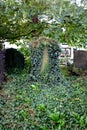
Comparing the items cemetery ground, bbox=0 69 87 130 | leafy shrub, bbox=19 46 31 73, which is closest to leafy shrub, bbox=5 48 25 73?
leafy shrub, bbox=19 46 31 73

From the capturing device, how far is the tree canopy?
413cm

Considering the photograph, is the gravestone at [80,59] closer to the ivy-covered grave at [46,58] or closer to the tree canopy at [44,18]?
the tree canopy at [44,18]

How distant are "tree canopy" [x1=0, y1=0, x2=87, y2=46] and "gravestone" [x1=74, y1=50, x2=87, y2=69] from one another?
1.65 m

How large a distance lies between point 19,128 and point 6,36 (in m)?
5.94

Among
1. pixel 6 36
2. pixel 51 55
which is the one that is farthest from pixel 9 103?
pixel 6 36

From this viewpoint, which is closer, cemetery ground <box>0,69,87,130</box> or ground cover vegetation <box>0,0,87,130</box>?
ground cover vegetation <box>0,0,87,130</box>

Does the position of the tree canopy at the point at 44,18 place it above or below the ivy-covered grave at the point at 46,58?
above

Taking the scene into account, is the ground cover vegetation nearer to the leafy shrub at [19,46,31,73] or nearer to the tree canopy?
the tree canopy

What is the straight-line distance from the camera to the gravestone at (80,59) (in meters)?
10.4

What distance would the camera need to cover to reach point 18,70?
977cm

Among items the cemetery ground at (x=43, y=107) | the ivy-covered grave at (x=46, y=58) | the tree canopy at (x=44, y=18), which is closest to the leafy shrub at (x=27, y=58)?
the tree canopy at (x=44, y=18)

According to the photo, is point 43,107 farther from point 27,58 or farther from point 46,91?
point 27,58

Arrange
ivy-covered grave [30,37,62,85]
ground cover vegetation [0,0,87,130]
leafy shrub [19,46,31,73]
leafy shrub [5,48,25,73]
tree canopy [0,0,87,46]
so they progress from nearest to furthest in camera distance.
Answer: tree canopy [0,0,87,46]
ground cover vegetation [0,0,87,130]
ivy-covered grave [30,37,62,85]
leafy shrub [5,48,25,73]
leafy shrub [19,46,31,73]

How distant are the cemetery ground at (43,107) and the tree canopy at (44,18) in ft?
4.47
